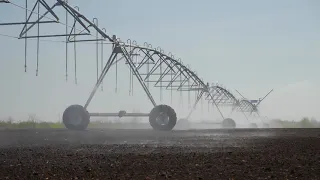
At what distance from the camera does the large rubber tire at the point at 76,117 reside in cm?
3075

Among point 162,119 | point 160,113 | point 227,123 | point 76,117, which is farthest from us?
point 227,123

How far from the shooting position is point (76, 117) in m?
30.9

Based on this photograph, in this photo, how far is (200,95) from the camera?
58344 mm

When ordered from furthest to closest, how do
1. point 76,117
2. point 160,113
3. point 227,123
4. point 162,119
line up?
point 227,123, point 162,119, point 160,113, point 76,117

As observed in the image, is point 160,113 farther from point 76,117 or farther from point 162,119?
point 76,117

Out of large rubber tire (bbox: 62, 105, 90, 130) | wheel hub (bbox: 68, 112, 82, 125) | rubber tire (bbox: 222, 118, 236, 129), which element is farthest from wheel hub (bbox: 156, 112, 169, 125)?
rubber tire (bbox: 222, 118, 236, 129)

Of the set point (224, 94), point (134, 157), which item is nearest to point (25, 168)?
point (134, 157)

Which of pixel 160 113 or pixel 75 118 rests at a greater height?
pixel 160 113

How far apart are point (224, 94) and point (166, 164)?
72.9 m

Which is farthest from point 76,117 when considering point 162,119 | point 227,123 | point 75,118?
point 227,123

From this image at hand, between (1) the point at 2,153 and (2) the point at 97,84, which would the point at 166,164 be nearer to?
(1) the point at 2,153

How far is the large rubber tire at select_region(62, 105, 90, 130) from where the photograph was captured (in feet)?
101

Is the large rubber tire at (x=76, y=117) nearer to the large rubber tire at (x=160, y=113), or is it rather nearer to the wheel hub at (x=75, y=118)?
the wheel hub at (x=75, y=118)

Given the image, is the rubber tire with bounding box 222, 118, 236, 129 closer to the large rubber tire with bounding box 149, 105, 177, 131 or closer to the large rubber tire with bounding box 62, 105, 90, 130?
the large rubber tire with bounding box 149, 105, 177, 131
